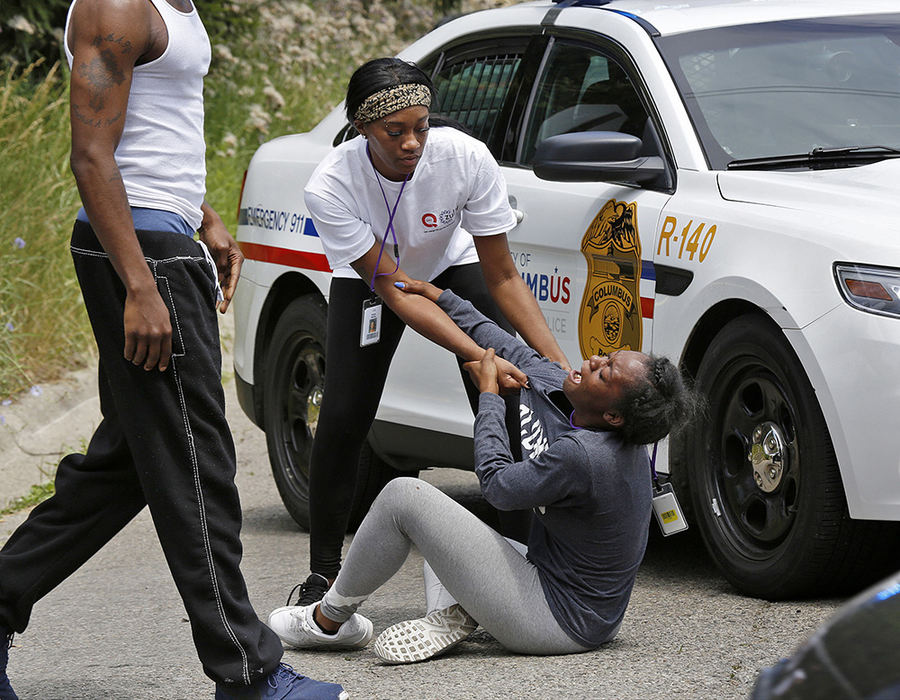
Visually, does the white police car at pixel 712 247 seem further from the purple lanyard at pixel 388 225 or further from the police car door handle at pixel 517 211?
the purple lanyard at pixel 388 225

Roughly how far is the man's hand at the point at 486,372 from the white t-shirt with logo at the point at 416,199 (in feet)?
1.50

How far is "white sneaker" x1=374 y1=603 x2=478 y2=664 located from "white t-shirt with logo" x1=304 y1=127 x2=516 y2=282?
1006mm

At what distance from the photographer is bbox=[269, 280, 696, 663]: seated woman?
12.9ft

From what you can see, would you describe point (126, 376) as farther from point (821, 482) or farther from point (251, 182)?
point (251, 182)

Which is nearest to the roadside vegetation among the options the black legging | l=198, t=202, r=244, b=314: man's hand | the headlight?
the black legging

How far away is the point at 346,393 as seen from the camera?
4.65 meters

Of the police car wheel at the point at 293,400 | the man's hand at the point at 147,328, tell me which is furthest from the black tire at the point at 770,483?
the police car wheel at the point at 293,400

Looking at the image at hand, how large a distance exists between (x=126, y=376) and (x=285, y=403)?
2.77m

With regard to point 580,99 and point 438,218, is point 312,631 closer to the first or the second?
point 438,218

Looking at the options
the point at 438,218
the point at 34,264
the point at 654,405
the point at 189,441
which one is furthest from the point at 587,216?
the point at 34,264

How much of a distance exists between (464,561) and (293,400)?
2.30 metres

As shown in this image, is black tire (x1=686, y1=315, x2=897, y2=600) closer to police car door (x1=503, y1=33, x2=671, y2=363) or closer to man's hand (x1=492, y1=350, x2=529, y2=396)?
police car door (x1=503, y1=33, x2=671, y2=363)

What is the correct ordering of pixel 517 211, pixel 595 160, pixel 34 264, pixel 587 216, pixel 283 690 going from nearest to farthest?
pixel 283 690
pixel 595 160
pixel 587 216
pixel 517 211
pixel 34 264

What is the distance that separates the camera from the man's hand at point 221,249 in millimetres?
3969
